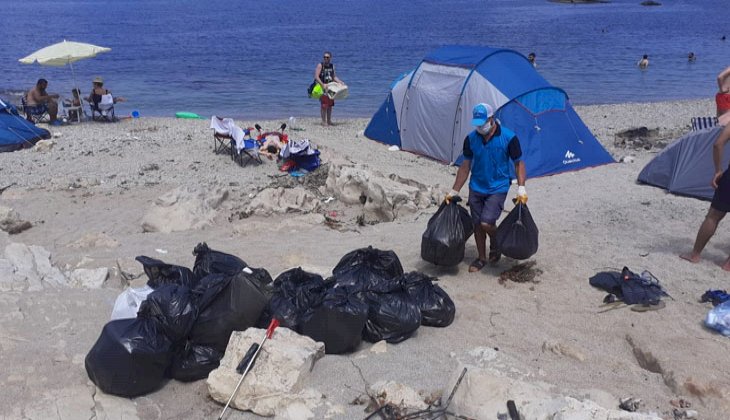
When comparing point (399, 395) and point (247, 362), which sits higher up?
point (247, 362)

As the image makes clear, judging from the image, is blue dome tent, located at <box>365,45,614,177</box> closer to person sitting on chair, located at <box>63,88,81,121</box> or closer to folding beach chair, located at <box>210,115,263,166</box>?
folding beach chair, located at <box>210,115,263,166</box>

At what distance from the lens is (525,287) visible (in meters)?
6.24

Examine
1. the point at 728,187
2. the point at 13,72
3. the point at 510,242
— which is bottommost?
the point at 13,72

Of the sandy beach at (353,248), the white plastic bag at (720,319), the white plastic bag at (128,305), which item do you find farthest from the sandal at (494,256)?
the white plastic bag at (128,305)

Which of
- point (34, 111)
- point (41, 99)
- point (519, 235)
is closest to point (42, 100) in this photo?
point (41, 99)

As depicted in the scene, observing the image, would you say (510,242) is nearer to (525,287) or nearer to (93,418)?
(525,287)

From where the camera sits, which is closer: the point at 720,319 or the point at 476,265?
the point at 720,319

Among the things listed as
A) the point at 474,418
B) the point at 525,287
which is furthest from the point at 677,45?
the point at 474,418

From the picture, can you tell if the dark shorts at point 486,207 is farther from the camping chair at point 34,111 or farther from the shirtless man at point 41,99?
the camping chair at point 34,111

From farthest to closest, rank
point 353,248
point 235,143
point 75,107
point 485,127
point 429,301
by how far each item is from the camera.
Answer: point 75,107
point 235,143
point 353,248
point 485,127
point 429,301

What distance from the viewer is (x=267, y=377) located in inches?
170

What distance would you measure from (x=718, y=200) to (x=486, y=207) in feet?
7.10

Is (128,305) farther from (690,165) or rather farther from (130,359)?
(690,165)

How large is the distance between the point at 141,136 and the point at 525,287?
1019 centimetres
